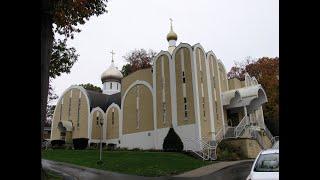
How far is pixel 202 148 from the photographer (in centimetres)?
2956

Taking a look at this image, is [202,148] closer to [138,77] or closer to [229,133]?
[229,133]

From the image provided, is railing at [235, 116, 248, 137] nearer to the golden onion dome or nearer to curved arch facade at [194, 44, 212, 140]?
curved arch facade at [194, 44, 212, 140]

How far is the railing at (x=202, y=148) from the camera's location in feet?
92.5

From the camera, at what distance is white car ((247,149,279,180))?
9.08 metres

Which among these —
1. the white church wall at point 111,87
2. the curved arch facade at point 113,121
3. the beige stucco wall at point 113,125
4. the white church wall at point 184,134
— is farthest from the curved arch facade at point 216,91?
the white church wall at point 111,87

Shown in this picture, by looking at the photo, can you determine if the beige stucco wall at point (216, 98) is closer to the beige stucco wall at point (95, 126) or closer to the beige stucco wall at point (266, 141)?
the beige stucco wall at point (266, 141)

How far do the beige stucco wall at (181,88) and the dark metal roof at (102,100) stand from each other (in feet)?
51.7
